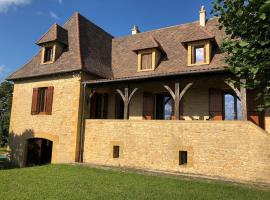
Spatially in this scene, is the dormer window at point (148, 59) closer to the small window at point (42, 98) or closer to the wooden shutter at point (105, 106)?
the wooden shutter at point (105, 106)

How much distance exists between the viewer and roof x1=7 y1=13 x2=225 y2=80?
15.1 m

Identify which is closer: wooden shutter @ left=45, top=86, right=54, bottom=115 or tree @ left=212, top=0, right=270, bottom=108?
tree @ left=212, top=0, right=270, bottom=108

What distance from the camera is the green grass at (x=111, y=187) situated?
7.78 meters

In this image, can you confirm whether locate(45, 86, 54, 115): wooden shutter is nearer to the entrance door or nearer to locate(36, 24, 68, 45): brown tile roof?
the entrance door

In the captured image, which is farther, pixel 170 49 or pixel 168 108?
pixel 170 49

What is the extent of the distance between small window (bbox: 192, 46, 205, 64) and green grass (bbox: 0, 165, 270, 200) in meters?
6.82

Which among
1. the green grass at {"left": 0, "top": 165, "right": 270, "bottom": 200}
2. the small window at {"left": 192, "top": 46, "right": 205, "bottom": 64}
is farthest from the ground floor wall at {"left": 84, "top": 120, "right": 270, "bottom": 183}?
the small window at {"left": 192, "top": 46, "right": 205, "bottom": 64}

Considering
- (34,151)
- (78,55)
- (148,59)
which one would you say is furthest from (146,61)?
(34,151)

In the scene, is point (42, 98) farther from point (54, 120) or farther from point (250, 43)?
point (250, 43)

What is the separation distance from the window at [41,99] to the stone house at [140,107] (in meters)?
0.06

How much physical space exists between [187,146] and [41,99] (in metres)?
9.77

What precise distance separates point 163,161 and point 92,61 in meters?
7.82

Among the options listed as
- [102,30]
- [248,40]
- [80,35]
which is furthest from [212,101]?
[102,30]

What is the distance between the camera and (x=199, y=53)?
14.6 metres
